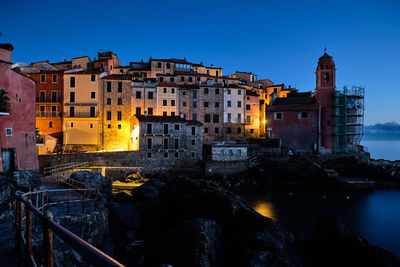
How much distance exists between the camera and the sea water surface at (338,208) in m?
21.4

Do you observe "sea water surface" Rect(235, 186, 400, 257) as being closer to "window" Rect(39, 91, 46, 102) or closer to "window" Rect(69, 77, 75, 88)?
"window" Rect(69, 77, 75, 88)

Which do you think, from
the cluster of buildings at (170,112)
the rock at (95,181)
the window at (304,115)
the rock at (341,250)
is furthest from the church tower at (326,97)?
the rock at (95,181)

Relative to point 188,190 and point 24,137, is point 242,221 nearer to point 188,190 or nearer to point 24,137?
point 188,190

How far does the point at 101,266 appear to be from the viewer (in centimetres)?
161

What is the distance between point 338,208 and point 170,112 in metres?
29.6

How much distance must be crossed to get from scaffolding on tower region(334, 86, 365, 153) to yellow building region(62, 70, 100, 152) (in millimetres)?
42154

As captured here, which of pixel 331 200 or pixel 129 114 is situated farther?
pixel 129 114

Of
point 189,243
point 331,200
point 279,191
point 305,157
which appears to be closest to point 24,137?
point 189,243

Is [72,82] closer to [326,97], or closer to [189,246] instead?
[189,246]

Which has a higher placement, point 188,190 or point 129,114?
point 129,114

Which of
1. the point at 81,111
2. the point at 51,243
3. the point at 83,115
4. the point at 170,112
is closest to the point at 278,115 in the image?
the point at 170,112

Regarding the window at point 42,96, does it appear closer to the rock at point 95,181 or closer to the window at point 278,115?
the rock at point 95,181

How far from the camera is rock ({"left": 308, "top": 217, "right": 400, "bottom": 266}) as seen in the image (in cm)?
1227

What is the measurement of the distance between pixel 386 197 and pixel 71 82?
49.4 meters
